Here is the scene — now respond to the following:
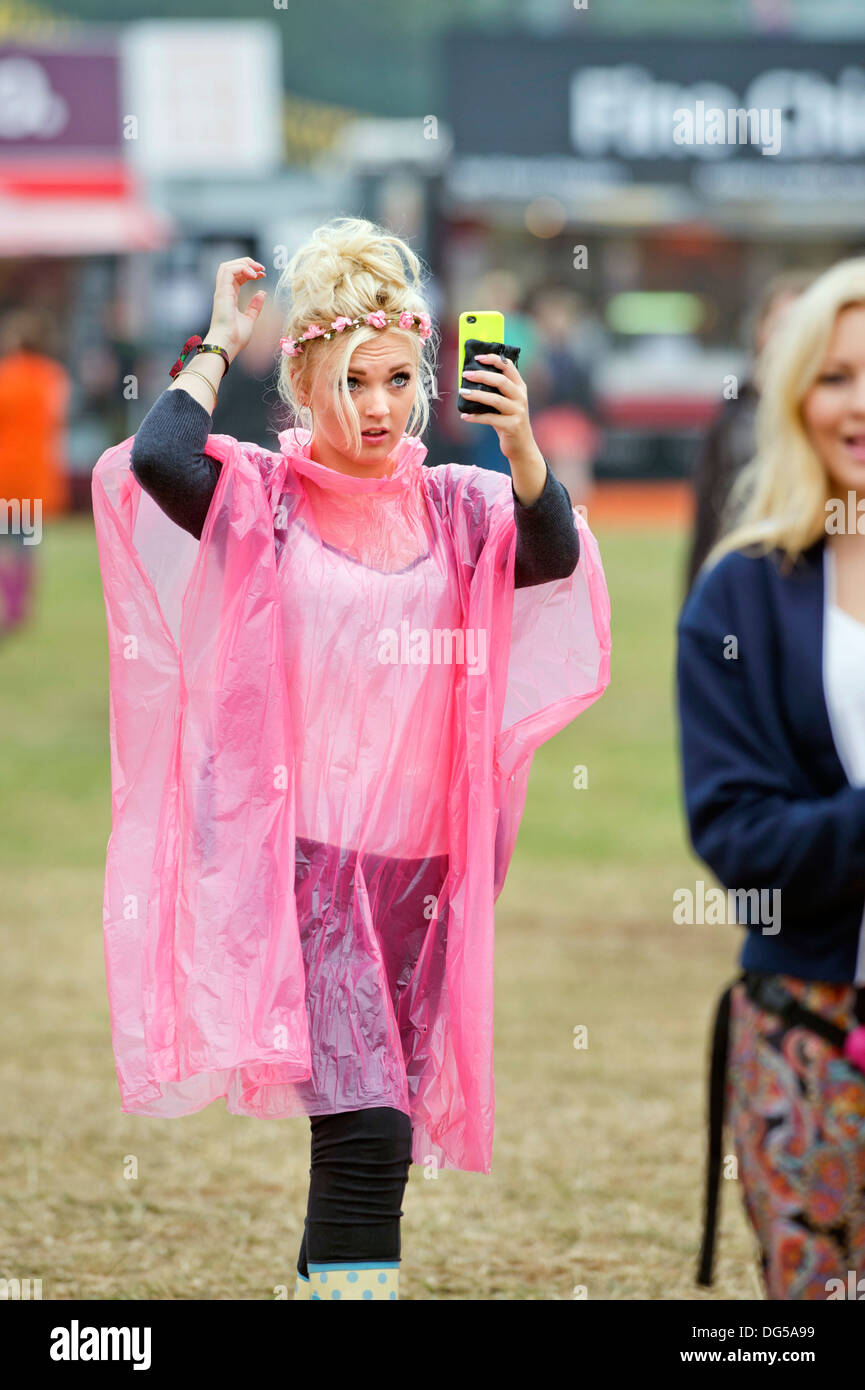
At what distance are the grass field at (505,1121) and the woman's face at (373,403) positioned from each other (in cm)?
177

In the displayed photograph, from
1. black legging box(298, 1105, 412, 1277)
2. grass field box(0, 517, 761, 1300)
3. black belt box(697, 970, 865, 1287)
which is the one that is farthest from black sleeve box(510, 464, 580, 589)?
grass field box(0, 517, 761, 1300)

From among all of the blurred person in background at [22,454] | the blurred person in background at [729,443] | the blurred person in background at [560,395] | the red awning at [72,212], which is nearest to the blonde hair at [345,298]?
the blurred person in background at [729,443]

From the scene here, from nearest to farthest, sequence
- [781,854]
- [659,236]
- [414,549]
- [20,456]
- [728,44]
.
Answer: [781,854] < [414,549] < [728,44] < [20,456] < [659,236]

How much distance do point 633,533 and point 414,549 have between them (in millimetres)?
16869

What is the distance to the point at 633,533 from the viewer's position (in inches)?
766

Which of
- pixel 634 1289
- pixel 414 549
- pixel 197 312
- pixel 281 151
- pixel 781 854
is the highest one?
pixel 281 151

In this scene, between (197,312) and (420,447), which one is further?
(197,312)

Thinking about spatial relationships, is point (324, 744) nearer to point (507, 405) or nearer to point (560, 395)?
point (507, 405)

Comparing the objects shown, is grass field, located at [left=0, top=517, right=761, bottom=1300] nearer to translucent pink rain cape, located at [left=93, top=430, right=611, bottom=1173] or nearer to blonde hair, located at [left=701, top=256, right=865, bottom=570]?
translucent pink rain cape, located at [left=93, top=430, right=611, bottom=1173]

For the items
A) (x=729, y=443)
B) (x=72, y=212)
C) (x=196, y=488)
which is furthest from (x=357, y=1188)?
(x=72, y=212)

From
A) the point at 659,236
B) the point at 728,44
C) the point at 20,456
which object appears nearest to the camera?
the point at 728,44

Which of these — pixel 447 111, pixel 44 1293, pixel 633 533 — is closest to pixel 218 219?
pixel 633 533

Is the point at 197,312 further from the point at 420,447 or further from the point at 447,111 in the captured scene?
the point at 420,447

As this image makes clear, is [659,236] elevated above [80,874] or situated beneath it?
elevated above
